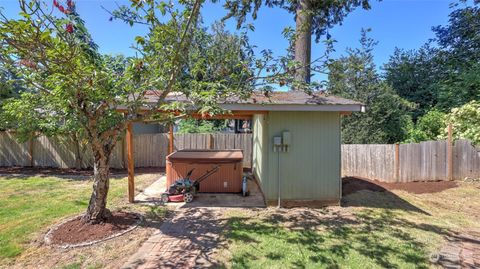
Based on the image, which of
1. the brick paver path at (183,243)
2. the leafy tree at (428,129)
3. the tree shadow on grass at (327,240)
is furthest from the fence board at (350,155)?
the brick paver path at (183,243)

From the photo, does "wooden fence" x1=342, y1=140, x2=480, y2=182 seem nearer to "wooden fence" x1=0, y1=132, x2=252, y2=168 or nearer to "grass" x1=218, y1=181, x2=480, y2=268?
"grass" x1=218, y1=181, x2=480, y2=268

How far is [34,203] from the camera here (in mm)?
6262

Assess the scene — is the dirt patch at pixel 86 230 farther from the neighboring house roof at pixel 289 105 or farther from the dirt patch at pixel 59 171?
the dirt patch at pixel 59 171

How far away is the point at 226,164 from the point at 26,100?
458cm

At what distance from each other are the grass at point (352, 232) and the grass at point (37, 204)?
212 cm

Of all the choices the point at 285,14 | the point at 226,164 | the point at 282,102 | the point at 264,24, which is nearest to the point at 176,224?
the point at 226,164

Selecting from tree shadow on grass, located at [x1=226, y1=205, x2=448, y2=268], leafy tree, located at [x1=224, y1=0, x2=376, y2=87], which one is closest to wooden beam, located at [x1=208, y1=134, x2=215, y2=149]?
leafy tree, located at [x1=224, y1=0, x2=376, y2=87]

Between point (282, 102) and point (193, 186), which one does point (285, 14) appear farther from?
point (193, 186)

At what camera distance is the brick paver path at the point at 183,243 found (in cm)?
358

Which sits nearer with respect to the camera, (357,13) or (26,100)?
(26,100)

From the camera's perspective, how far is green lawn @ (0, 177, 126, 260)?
4.36 meters

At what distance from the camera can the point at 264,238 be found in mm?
4344

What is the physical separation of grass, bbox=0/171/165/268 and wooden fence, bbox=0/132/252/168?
191 centimetres

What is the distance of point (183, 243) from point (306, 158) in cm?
328
